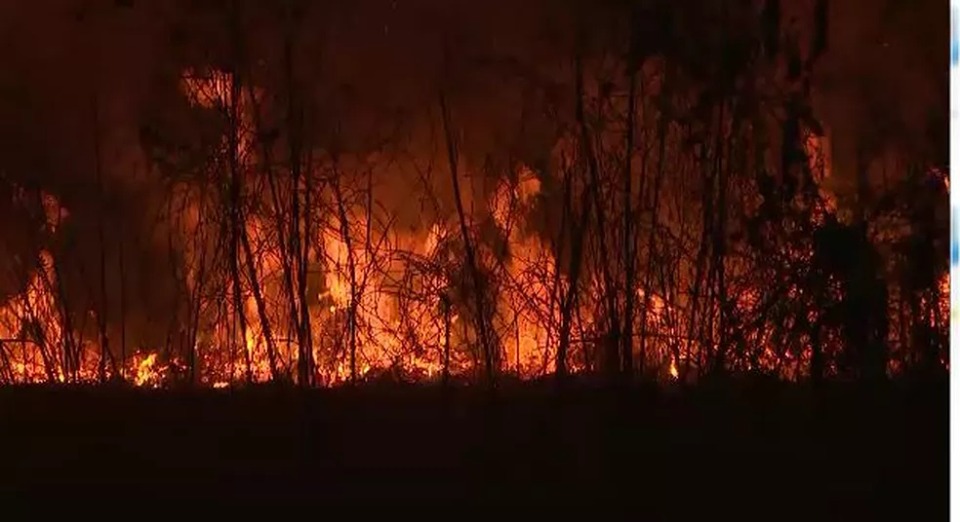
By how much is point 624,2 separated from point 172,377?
2.10 m

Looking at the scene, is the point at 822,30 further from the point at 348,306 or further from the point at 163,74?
the point at 163,74

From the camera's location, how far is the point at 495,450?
4402 millimetres

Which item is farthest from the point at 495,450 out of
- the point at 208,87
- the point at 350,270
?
the point at 208,87

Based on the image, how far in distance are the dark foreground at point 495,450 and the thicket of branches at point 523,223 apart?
147 millimetres

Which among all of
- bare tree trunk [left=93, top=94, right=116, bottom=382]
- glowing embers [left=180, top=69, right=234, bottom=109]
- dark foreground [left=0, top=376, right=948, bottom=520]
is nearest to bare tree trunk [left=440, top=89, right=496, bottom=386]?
dark foreground [left=0, top=376, right=948, bottom=520]

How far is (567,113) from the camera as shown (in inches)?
188

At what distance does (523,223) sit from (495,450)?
2.91 feet

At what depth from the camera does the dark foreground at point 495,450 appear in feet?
13.3

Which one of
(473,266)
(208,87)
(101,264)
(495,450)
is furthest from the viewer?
(101,264)

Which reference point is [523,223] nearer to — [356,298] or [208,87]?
[356,298]

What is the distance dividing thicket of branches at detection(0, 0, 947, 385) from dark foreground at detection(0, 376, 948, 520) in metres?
0.15

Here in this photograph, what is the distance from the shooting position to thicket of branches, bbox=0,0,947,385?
4.58m

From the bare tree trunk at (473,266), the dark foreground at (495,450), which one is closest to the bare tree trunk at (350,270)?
the dark foreground at (495,450)

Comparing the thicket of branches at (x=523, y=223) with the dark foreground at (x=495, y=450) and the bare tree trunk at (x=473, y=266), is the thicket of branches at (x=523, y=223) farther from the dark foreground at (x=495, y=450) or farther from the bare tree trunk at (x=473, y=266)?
the dark foreground at (x=495, y=450)
